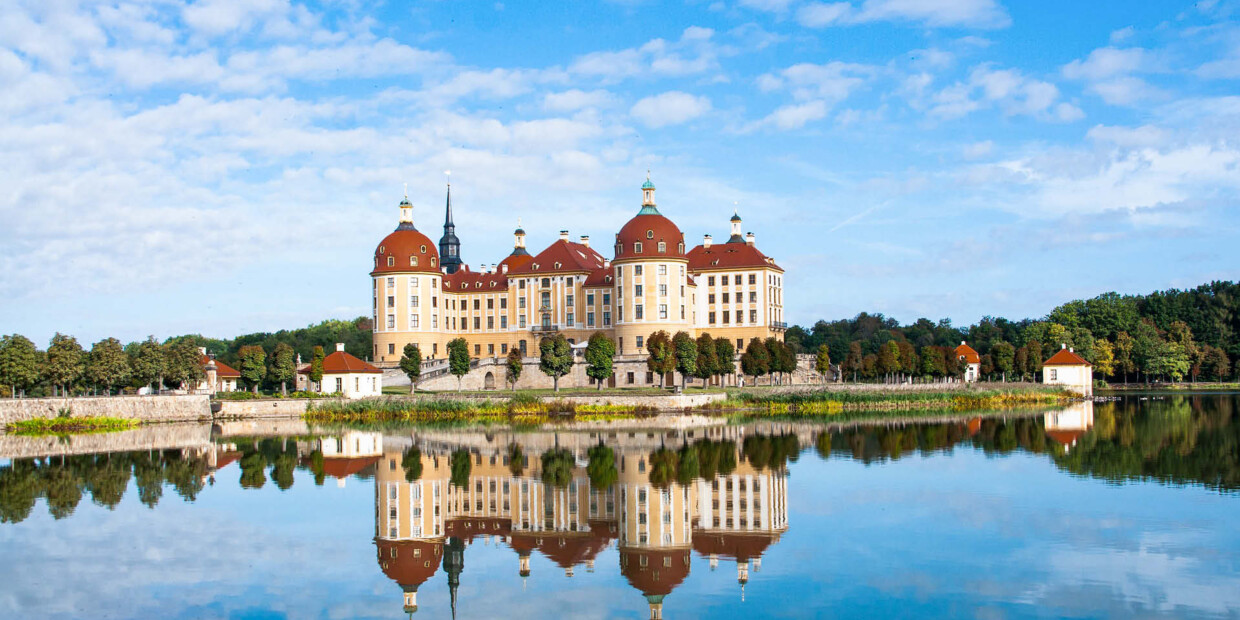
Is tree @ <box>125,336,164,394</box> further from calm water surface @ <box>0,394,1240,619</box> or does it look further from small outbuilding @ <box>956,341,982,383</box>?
small outbuilding @ <box>956,341,982,383</box>

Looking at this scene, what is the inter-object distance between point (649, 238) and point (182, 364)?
942 inches

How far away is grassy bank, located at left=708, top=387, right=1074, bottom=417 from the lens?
4716 cm

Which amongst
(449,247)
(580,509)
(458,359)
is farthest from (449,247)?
(580,509)

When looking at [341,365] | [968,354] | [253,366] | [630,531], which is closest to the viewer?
[630,531]

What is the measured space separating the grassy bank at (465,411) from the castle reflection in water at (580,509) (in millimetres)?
12148

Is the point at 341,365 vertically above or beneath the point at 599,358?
beneath

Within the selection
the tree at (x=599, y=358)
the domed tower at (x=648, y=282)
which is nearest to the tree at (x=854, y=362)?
the domed tower at (x=648, y=282)

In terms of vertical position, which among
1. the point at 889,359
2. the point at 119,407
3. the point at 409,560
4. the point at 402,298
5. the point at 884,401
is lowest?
the point at 409,560

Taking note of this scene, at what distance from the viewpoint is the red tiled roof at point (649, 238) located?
58.7 meters

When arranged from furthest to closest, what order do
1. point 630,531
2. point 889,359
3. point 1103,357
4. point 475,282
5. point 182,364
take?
1. point 1103,357
2. point 475,282
3. point 889,359
4. point 182,364
5. point 630,531

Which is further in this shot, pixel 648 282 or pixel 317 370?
pixel 648 282

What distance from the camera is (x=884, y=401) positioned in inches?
1957

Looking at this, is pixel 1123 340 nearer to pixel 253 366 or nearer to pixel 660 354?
pixel 660 354

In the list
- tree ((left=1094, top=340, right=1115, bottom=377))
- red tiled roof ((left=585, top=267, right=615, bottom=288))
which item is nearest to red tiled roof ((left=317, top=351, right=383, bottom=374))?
red tiled roof ((left=585, top=267, right=615, bottom=288))
